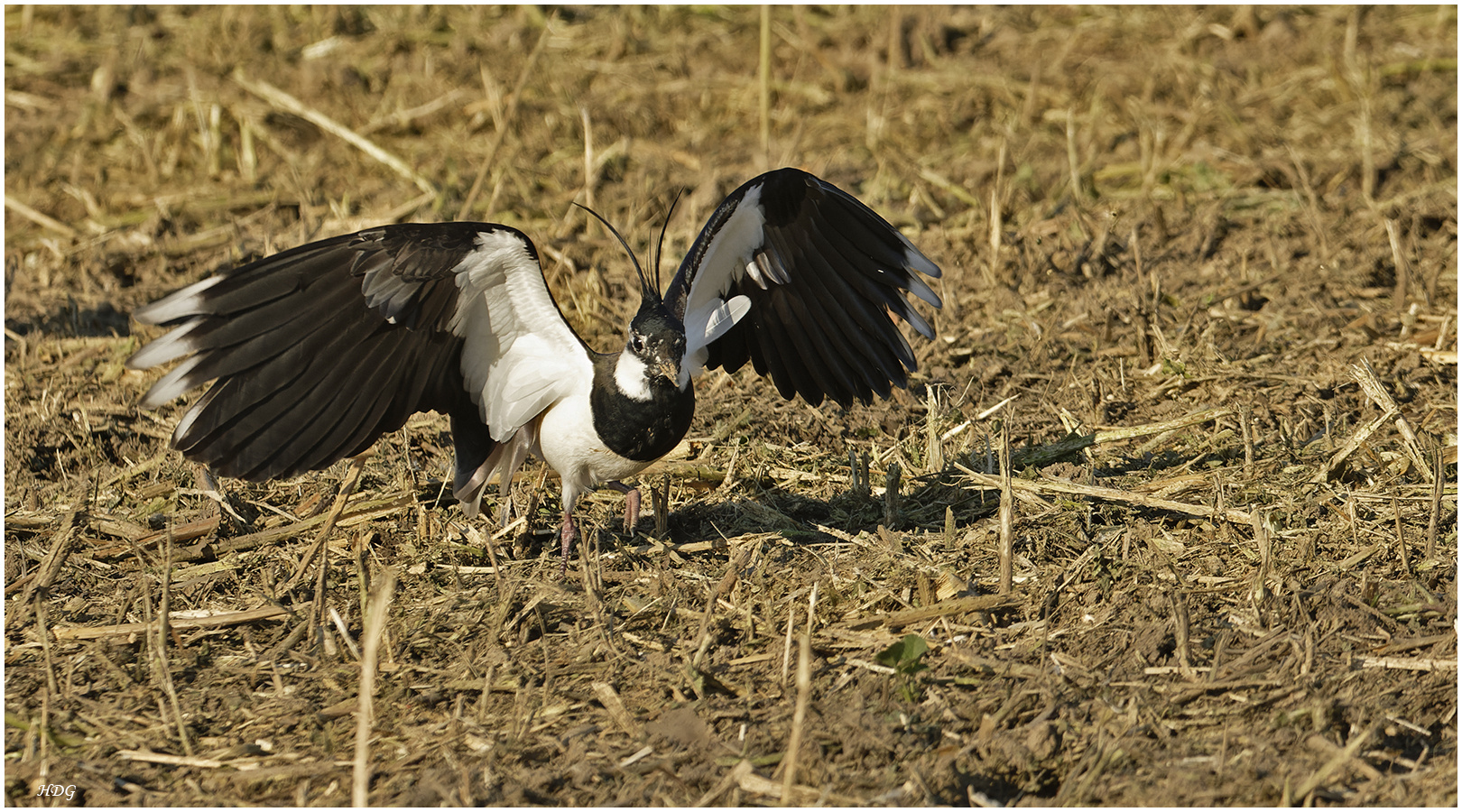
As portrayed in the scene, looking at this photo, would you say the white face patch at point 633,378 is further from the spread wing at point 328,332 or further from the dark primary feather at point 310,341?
the dark primary feather at point 310,341

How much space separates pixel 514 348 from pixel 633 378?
39cm

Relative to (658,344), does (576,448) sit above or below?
below

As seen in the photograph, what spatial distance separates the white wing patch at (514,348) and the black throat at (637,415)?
0.32 ft

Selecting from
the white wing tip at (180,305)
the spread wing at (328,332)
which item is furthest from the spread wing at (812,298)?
the white wing tip at (180,305)

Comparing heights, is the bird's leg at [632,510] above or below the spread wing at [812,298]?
below

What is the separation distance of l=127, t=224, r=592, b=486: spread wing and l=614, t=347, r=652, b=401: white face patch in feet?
0.90

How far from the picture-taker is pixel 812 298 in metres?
4.88

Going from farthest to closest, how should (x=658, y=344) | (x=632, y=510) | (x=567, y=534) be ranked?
(x=632, y=510)
(x=567, y=534)
(x=658, y=344)

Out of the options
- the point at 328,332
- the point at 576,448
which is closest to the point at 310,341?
the point at 328,332

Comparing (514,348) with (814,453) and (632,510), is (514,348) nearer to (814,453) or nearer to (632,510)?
(632,510)

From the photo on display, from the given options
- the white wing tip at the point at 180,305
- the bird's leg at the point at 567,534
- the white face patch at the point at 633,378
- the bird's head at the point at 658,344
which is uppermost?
the white wing tip at the point at 180,305

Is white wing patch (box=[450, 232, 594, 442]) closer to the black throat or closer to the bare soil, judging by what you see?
the black throat

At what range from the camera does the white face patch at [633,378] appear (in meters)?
4.20


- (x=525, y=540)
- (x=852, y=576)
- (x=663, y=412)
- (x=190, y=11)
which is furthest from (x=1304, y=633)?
(x=190, y=11)
